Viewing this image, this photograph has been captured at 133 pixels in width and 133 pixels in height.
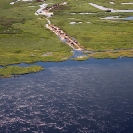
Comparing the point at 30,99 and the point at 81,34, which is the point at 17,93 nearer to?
the point at 30,99

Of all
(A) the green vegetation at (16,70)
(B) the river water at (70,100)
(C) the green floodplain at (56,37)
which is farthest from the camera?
(C) the green floodplain at (56,37)

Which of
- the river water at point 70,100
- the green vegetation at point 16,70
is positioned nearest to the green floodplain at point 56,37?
the green vegetation at point 16,70

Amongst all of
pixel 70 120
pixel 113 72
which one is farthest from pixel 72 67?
pixel 70 120

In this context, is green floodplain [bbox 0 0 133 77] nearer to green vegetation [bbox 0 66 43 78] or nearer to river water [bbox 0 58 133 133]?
green vegetation [bbox 0 66 43 78]

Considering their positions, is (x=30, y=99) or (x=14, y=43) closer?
(x=30, y=99)

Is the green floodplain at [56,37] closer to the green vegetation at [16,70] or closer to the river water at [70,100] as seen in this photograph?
the green vegetation at [16,70]

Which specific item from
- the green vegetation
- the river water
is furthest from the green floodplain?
the river water
